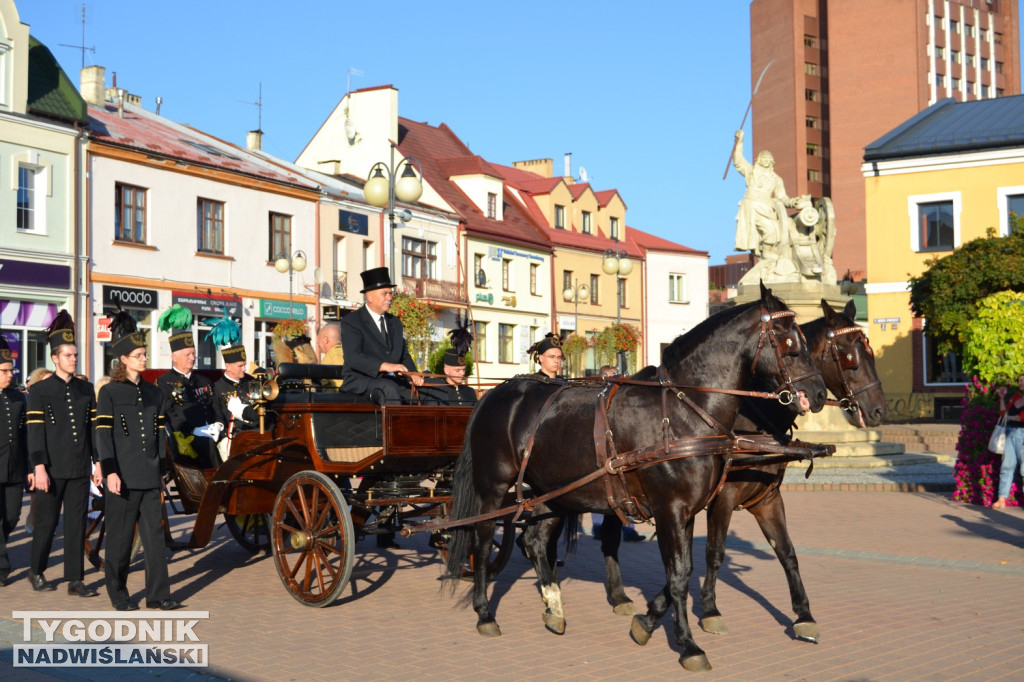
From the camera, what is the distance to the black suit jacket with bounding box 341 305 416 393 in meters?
9.32

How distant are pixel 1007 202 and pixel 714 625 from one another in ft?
111

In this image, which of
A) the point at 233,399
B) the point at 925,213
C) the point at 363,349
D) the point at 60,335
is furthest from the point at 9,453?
the point at 925,213

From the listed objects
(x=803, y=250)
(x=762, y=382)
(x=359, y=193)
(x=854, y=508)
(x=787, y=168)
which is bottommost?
(x=854, y=508)

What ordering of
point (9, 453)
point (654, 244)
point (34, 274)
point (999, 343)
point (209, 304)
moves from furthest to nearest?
point (654, 244) → point (209, 304) → point (34, 274) → point (999, 343) → point (9, 453)

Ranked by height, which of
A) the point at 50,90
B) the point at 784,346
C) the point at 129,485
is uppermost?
the point at 50,90

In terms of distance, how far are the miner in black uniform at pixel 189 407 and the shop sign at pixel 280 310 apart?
91.5ft

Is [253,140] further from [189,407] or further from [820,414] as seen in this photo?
[189,407]

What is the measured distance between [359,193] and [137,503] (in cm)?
3724

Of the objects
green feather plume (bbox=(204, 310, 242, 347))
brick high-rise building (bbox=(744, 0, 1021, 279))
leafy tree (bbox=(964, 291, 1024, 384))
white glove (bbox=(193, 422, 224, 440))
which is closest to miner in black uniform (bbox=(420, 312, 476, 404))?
white glove (bbox=(193, 422, 224, 440))

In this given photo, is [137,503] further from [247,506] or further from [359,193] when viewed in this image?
[359,193]

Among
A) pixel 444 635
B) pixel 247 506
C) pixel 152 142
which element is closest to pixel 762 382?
pixel 444 635

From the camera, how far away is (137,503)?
8.66 meters

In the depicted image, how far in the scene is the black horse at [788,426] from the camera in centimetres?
757

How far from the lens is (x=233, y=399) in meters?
10.5
